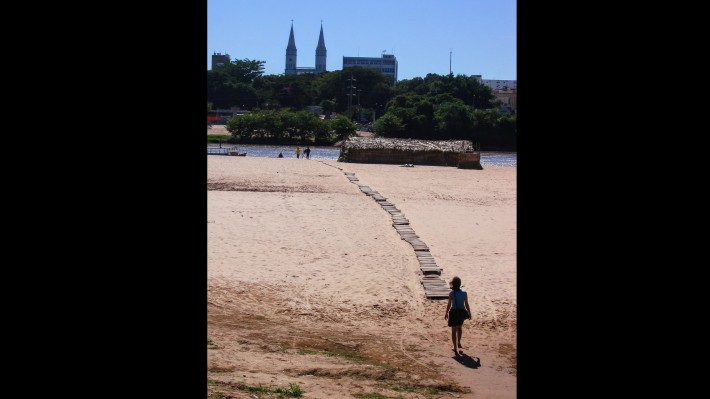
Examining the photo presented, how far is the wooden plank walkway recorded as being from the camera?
1200cm

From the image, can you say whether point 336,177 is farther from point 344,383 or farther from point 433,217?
point 344,383

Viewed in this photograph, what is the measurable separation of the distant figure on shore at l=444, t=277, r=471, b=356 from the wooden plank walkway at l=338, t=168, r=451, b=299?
2502 mm

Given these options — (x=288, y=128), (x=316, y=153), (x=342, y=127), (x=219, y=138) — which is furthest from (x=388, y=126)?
(x=219, y=138)

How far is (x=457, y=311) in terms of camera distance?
895 cm

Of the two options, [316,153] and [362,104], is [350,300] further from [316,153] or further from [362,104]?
[362,104]

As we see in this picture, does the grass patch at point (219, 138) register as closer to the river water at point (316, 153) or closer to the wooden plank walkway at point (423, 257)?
the river water at point (316, 153)

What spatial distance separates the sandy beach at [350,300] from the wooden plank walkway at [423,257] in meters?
0.16

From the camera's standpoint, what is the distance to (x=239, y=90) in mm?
81438

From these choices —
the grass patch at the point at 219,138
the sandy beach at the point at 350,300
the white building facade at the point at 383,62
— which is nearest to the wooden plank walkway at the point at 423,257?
the sandy beach at the point at 350,300

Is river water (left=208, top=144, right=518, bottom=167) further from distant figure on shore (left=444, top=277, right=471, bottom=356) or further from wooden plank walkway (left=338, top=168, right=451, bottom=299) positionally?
distant figure on shore (left=444, top=277, right=471, bottom=356)

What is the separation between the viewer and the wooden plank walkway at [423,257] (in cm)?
1200

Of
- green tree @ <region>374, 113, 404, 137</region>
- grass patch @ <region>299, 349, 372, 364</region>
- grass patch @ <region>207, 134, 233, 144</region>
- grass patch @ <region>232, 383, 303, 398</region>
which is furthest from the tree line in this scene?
grass patch @ <region>232, 383, 303, 398</region>
